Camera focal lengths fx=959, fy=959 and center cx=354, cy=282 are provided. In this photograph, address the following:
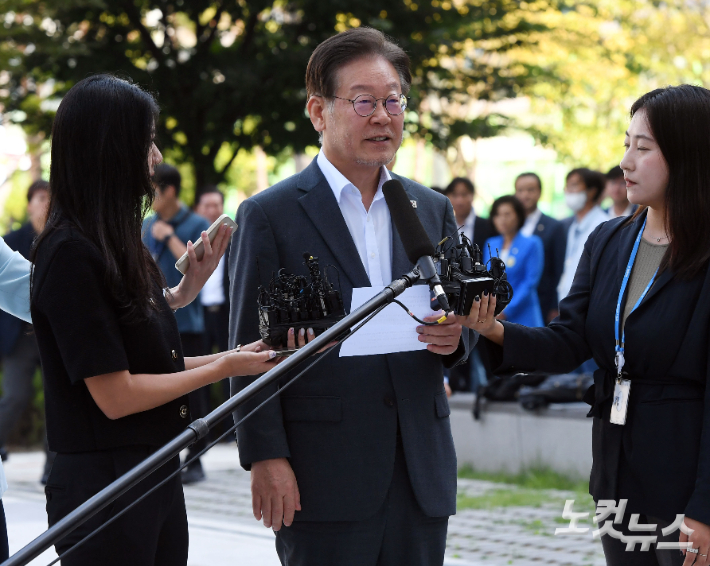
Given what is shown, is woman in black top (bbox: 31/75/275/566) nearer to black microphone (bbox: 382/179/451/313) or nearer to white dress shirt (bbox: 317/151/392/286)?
black microphone (bbox: 382/179/451/313)

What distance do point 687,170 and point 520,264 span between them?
18.7 feet

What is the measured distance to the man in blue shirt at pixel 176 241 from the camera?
26.0ft

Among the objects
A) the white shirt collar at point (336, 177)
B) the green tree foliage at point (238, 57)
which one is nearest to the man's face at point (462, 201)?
the green tree foliage at point (238, 57)

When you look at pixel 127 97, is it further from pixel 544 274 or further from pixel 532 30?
pixel 532 30

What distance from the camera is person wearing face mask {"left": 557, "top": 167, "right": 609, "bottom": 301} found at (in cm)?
878

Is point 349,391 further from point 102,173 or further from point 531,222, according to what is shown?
point 531,222

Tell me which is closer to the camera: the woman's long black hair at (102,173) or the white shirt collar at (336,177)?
the woman's long black hair at (102,173)

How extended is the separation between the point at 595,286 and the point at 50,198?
1825 mm

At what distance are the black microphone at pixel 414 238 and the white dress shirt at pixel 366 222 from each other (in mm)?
523

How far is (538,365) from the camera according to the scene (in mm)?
3291

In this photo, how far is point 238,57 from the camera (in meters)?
12.3

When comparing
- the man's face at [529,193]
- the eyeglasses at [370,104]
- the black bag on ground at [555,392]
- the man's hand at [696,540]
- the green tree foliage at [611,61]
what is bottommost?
the black bag on ground at [555,392]

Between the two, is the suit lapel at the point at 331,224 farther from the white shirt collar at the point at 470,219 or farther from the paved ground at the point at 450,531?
the white shirt collar at the point at 470,219

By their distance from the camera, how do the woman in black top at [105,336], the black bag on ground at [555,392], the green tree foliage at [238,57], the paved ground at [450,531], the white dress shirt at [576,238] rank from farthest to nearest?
the green tree foliage at [238,57] < the white dress shirt at [576,238] < the black bag on ground at [555,392] < the paved ground at [450,531] < the woman in black top at [105,336]
